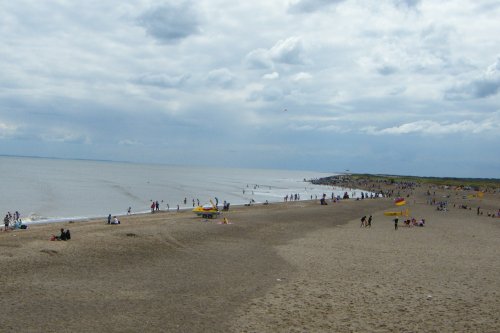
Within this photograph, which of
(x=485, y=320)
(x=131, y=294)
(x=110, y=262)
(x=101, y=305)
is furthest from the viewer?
(x=110, y=262)

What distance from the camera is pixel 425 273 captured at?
17.8 meters

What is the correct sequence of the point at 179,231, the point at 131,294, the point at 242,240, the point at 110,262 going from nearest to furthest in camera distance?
the point at 131,294, the point at 110,262, the point at 242,240, the point at 179,231

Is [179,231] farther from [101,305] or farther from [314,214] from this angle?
[314,214]

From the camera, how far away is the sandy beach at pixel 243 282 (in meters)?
11.7

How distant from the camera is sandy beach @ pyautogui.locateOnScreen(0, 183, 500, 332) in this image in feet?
38.3

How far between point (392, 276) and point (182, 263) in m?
8.94

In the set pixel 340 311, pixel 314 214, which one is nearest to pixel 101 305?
pixel 340 311

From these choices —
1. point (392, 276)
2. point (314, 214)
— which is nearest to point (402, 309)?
point (392, 276)

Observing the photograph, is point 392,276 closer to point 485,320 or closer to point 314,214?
point 485,320

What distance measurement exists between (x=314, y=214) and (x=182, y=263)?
86.3ft

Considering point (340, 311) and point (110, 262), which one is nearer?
point (340, 311)

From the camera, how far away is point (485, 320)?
1191 centimetres

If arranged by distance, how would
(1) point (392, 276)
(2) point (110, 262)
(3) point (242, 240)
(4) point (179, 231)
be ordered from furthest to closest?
(4) point (179, 231), (3) point (242, 240), (2) point (110, 262), (1) point (392, 276)

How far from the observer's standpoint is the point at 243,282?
15.9 metres
